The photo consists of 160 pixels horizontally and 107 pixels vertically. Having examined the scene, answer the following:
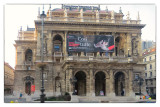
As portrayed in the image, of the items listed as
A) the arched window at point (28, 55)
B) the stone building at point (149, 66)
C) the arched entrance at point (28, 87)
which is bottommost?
the arched entrance at point (28, 87)

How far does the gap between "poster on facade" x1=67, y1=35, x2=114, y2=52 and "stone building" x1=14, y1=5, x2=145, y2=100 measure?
0.94 metres

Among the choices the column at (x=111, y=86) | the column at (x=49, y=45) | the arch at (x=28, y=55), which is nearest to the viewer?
the column at (x=111, y=86)

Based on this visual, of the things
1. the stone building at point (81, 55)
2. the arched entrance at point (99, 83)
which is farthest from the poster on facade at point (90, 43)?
the arched entrance at point (99, 83)

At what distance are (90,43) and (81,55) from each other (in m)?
3.16

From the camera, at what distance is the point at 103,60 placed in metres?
47.8

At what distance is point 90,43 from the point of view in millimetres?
51000

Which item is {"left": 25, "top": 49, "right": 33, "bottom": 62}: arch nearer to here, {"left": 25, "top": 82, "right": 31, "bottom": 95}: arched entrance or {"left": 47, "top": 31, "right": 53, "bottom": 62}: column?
{"left": 25, "top": 82, "right": 31, "bottom": 95}: arched entrance

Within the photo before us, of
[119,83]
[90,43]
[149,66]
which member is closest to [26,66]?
[90,43]

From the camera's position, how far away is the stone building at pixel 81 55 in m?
47.8

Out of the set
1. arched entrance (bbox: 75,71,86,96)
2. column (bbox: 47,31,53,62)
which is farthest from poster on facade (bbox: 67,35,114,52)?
arched entrance (bbox: 75,71,86,96)

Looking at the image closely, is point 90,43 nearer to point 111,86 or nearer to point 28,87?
point 111,86

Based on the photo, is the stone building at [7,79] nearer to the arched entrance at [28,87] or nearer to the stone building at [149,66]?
the arched entrance at [28,87]

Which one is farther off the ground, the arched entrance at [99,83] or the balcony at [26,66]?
the balcony at [26,66]

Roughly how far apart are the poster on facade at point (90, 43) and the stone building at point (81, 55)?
936mm
